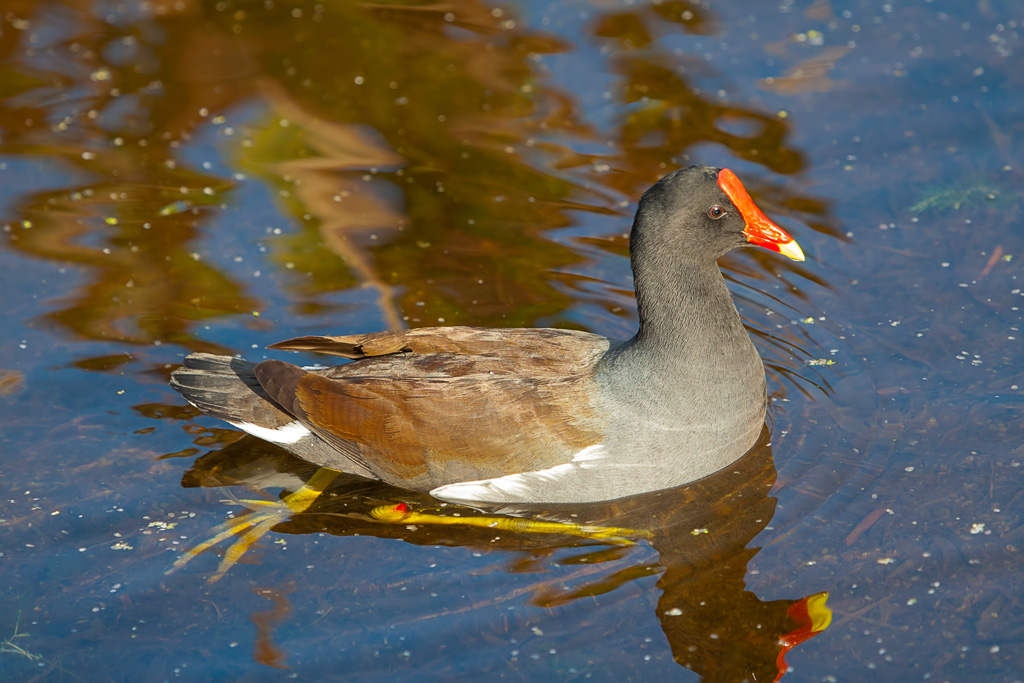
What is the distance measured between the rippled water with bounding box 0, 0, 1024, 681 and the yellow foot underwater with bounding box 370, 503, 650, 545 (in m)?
0.05

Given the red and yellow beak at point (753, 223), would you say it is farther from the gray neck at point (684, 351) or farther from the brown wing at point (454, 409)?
the brown wing at point (454, 409)

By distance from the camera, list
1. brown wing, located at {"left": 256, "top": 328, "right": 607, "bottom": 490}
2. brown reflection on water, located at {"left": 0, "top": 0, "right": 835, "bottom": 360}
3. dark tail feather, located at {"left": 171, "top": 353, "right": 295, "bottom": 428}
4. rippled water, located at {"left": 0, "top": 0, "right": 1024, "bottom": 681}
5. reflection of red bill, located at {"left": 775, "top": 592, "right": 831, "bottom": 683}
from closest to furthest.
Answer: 1. reflection of red bill, located at {"left": 775, "top": 592, "right": 831, "bottom": 683}
2. rippled water, located at {"left": 0, "top": 0, "right": 1024, "bottom": 681}
3. brown wing, located at {"left": 256, "top": 328, "right": 607, "bottom": 490}
4. dark tail feather, located at {"left": 171, "top": 353, "right": 295, "bottom": 428}
5. brown reflection on water, located at {"left": 0, "top": 0, "right": 835, "bottom": 360}

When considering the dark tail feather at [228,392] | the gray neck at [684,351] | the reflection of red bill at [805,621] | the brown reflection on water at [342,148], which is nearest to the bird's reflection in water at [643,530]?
the reflection of red bill at [805,621]

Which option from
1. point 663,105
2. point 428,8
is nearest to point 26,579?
point 663,105

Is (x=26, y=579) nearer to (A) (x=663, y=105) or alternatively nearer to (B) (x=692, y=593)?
(B) (x=692, y=593)

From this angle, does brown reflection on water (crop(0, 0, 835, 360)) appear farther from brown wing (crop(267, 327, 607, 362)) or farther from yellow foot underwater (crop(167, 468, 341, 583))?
yellow foot underwater (crop(167, 468, 341, 583))

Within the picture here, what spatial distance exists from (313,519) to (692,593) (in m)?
1.84

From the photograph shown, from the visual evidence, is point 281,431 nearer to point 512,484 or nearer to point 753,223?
point 512,484

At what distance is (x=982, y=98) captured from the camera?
812 cm

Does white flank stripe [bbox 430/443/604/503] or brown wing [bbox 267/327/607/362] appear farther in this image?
brown wing [bbox 267/327/607/362]

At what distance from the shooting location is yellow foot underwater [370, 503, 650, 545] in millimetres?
5219

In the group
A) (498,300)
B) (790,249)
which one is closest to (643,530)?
(790,249)

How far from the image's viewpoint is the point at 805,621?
15.4 ft

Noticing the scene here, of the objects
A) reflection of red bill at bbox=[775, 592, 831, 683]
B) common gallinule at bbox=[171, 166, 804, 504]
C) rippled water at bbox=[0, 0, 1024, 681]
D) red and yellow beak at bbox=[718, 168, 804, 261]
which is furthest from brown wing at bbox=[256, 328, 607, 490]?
reflection of red bill at bbox=[775, 592, 831, 683]
